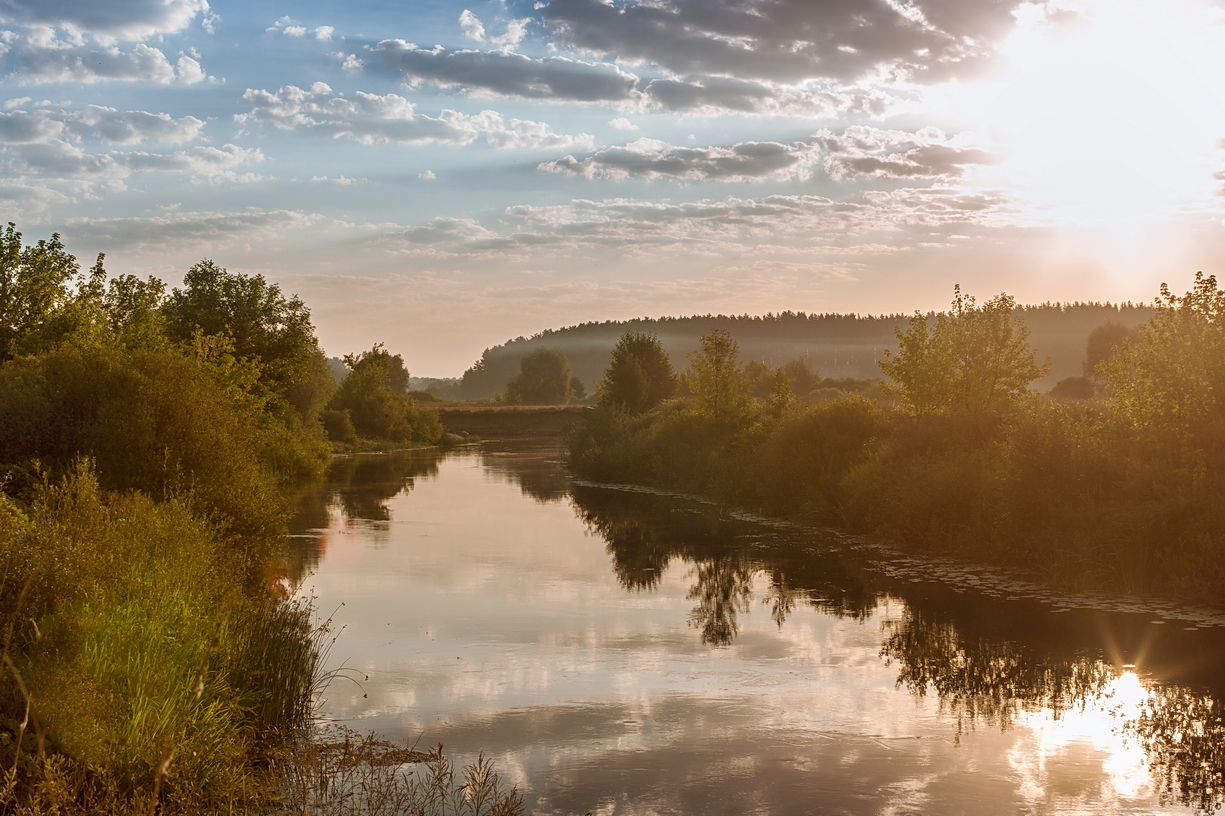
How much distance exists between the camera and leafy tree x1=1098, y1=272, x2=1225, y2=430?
72.3ft

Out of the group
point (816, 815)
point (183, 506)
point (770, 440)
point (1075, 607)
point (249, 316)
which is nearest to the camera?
point (816, 815)

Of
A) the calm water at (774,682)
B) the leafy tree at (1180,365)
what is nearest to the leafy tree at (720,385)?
the calm water at (774,682)

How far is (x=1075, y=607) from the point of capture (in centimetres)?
1944

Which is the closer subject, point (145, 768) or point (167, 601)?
point (145, 768)

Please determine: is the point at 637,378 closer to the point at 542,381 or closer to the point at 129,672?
the point at 129,672

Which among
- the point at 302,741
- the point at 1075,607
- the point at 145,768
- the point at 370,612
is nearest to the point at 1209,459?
the point at 1075,607

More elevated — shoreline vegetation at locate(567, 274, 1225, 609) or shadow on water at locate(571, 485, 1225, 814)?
shoreline vegetation at locate(567, 274, 1225, 609)

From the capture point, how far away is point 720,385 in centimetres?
4666

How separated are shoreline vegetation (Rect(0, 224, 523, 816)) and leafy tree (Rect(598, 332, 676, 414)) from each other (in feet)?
134

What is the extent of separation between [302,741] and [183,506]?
23.6 ft

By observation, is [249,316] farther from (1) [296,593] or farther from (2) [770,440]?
(1) [296,593]

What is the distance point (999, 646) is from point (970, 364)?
18.7 m

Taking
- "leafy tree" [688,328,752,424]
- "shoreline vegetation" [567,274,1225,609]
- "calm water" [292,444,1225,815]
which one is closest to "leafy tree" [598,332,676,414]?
"leafy tree" [688,328,752,424]

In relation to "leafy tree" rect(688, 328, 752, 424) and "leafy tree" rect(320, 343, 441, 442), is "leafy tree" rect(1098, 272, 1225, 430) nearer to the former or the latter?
"leafy tree" rect(688, 328, 752, 424)
